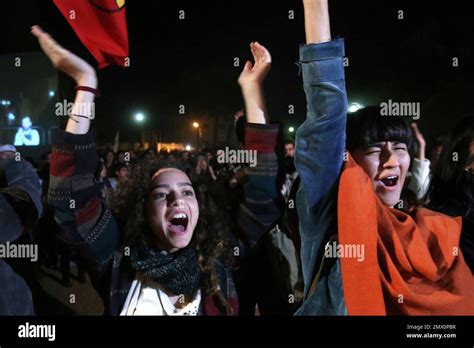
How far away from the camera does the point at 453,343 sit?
5.79ft

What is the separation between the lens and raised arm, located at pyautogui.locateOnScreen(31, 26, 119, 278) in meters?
1.35

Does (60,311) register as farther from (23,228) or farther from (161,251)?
(161,251)

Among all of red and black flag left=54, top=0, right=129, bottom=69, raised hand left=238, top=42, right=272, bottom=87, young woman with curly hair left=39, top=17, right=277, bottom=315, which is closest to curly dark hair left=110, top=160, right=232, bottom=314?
young woman with curly hair left=39, top=17, right=277, bottom=315

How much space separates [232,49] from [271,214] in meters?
1.03

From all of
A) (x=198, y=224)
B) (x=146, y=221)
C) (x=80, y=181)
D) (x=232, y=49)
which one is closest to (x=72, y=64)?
(x=80, y=181)

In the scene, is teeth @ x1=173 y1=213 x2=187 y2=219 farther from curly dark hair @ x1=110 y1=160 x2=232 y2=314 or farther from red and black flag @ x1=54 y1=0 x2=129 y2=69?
red and black flag @ x1=54 y1=0 x2=129 y2=69

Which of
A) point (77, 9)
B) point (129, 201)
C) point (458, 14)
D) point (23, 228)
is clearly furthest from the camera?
point (458, 14)

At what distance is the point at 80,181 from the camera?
1377 millimetres

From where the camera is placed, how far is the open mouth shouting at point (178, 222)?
1.50 m

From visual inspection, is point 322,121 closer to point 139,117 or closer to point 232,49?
point 232,49

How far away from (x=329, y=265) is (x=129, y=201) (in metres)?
0.75

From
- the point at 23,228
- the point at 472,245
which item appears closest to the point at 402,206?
the point at 472,245

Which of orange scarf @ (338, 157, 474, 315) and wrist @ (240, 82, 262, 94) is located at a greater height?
wrist @ (240, 82, 262, 94)

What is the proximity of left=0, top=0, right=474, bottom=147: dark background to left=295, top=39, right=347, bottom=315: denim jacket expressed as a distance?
2.30ft
